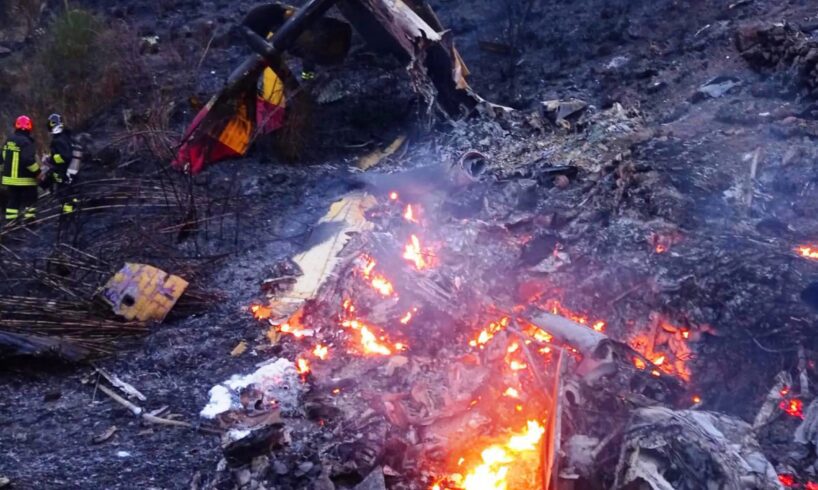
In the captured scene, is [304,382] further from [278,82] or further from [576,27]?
[576,27]

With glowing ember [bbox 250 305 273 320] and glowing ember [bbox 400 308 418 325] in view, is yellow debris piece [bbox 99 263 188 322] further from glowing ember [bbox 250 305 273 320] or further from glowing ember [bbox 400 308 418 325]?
glowing ember [bbox 400 308 418 325]

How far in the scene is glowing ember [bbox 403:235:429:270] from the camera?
6.22 m

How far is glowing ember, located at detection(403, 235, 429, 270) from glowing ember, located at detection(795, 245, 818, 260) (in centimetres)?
328

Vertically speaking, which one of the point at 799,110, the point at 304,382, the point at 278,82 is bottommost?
the point at 799,110

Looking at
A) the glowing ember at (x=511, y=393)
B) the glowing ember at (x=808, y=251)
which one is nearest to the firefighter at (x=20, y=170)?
the glowing ember at (x=511, y=393)

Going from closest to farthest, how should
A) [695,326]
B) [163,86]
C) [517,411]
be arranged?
[517,411] < [695,326] < [163,86]

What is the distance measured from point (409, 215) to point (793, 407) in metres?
4.00

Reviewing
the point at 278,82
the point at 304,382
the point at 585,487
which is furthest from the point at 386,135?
the point at 585,487

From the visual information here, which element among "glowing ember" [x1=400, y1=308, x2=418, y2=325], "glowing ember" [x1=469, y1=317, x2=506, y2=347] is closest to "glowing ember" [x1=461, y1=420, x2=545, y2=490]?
"glowing ember" [x1=469, y1=317, x2=506, y2=347]

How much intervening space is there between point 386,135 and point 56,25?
6973 millimetres

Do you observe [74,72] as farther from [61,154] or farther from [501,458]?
[501,458]

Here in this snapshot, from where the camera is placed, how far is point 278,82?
28.5 ft

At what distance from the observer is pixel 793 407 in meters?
4.34

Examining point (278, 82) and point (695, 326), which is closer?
point (695, 326)
